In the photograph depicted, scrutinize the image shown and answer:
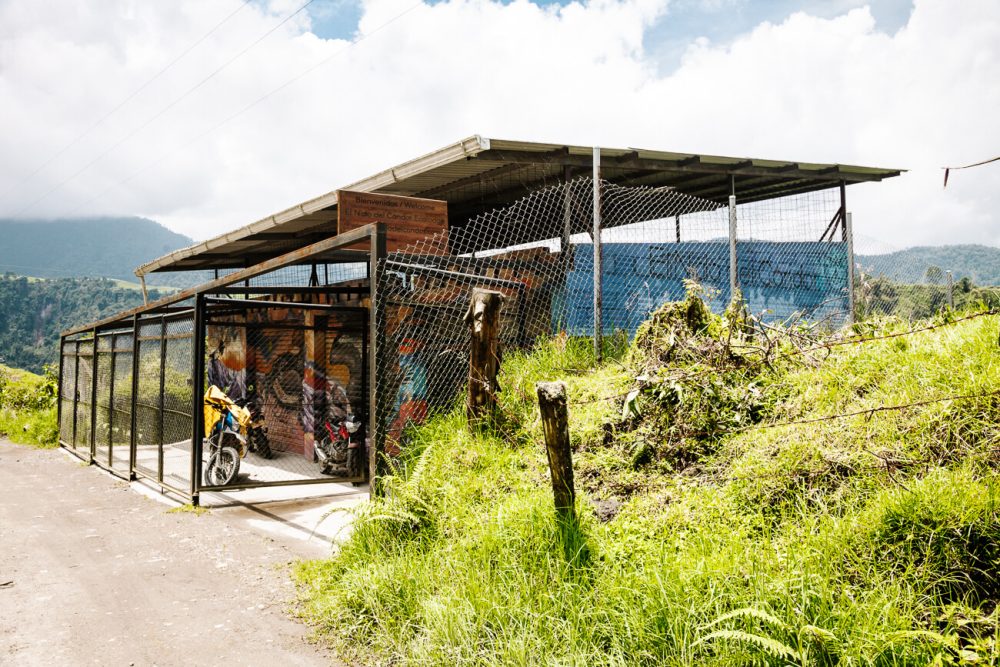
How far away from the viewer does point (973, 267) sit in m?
27.7

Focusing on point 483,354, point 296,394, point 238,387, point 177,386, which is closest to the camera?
point 483,354

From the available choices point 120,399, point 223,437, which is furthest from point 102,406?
point 223,437

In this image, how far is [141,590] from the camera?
471cm

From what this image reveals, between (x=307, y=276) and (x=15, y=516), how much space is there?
6270mm

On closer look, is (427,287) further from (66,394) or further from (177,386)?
(66,394)

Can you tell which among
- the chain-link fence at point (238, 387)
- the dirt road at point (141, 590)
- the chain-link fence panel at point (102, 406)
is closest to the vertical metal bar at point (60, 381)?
the chain-link fence at point (238, 387)

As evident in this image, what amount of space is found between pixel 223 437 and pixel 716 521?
664 centimetres

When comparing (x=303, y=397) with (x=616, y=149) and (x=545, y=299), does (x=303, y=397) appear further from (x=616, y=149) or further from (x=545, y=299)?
(x=616, y=149)

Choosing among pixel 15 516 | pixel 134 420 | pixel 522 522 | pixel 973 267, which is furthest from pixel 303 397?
pixel 973 267

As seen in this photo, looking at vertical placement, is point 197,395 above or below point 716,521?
above

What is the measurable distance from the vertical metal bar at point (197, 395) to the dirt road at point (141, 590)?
0.43 metres

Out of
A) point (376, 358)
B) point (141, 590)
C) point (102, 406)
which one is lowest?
point (141, 590)

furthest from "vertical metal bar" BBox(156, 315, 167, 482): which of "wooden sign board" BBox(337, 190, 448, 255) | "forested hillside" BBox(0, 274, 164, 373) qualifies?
"forested hillside" BBox(0, 274, 164, 373)

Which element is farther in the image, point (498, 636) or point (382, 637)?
point (382, 637)
